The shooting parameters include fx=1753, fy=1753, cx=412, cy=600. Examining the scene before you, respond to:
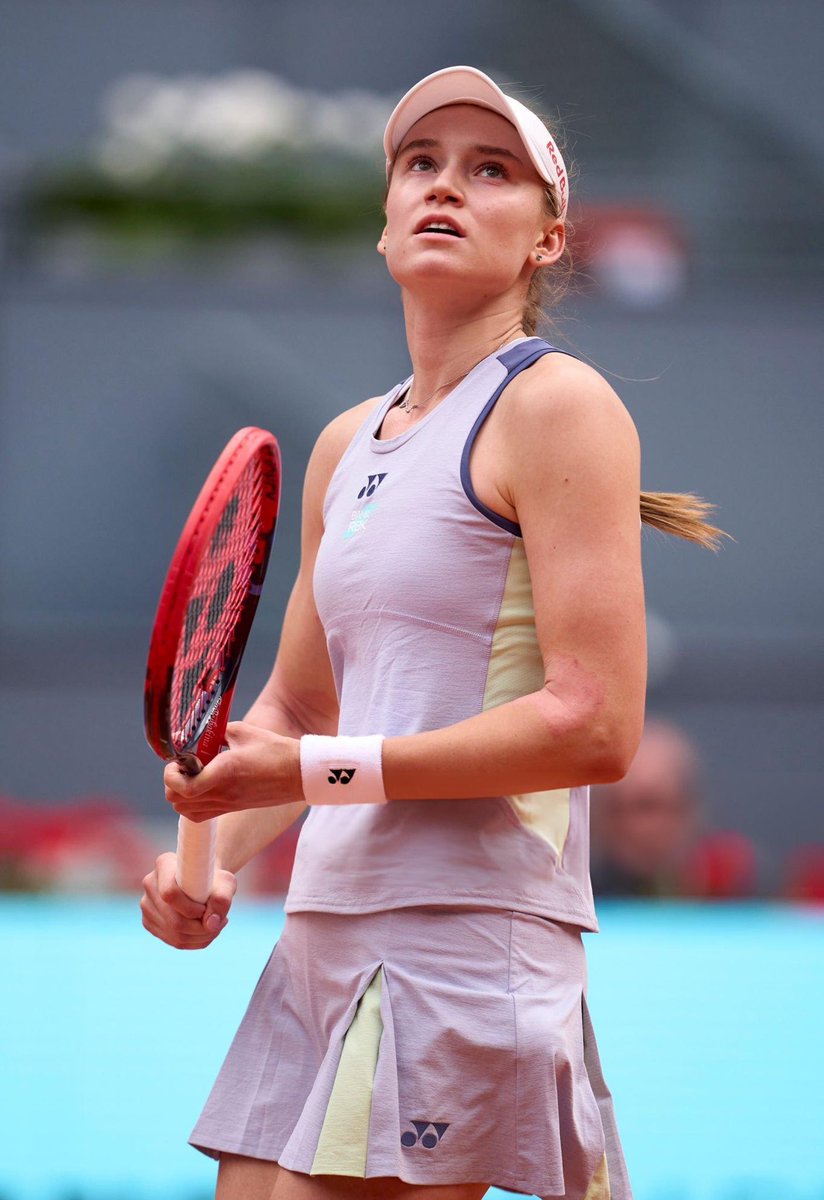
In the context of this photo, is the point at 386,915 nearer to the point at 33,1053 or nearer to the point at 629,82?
the point at 33,1053

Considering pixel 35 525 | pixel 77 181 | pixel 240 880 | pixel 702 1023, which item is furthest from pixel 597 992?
pixel 77 181

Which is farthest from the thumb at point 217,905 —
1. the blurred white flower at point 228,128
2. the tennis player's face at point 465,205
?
the blurred white flower at point 228,128

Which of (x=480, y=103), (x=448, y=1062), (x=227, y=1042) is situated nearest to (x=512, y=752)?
(x=448, y=1062)

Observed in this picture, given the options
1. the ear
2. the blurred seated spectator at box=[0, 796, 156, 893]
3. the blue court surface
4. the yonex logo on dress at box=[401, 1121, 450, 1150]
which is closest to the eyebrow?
the ear

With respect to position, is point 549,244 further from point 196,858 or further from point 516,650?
point 196,858

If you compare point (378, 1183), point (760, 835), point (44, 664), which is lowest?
point (378, 1183)

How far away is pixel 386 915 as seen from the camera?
1.99 m

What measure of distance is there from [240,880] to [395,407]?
3894mm

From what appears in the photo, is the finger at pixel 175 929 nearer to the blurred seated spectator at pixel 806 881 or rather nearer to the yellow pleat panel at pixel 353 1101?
the yellow pleat panel at pixel 353 1101

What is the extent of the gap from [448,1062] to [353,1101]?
112 mm

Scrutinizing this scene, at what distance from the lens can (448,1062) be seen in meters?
1.93

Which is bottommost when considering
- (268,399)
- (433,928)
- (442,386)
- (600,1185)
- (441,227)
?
(600,1185)

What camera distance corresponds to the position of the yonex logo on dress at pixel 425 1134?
1.90m

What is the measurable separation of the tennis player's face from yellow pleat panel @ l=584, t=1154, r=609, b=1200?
105cm
